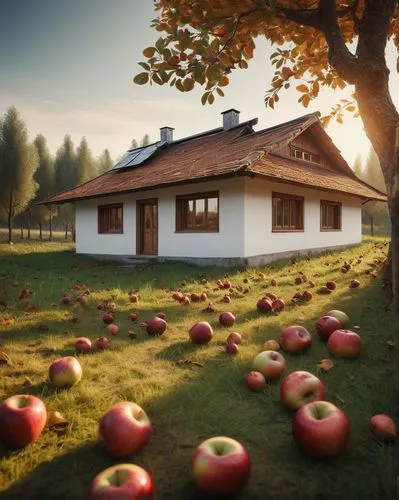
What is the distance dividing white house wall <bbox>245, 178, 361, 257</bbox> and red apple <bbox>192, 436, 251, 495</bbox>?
972cm

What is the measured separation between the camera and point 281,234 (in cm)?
1280

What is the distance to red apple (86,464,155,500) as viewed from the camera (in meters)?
1.31

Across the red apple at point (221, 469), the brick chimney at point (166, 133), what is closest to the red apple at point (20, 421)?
the red apple at point (221, 469)

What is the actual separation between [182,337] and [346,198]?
16373 millimetres

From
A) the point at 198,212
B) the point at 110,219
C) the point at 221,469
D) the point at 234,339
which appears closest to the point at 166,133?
the point at 110,219

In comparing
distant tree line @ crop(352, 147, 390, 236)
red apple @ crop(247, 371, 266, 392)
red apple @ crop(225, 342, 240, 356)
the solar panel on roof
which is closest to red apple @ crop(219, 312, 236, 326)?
red apple @ crop(225, 342, 240, 356)

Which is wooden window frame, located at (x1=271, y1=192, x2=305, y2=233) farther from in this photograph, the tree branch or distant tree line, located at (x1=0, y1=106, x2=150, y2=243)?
distant tree line, located at (x1=0, y1=106, x2=150, y2=243)

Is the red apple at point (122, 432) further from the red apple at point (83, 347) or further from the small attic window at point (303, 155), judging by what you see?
the small attic window at point (303, 155)

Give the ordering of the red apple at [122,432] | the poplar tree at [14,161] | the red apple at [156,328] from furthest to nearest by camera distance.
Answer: the poplar tree at [14,161] < the red apple at [156,328] < the red apple at [122,432]

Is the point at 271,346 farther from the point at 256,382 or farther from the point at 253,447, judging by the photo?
the point at 253,447

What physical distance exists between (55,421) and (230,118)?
1753 centimetres

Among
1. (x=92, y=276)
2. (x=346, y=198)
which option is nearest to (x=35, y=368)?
(x=92, y=276)

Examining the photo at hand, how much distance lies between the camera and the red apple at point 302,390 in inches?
87.3

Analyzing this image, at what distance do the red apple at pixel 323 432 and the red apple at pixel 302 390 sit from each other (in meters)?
0.37
